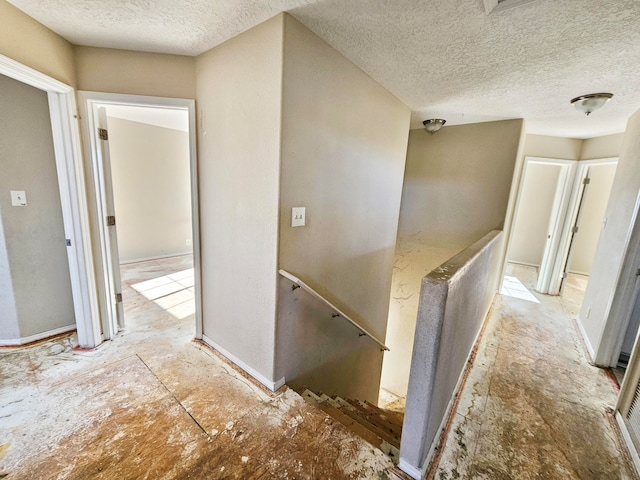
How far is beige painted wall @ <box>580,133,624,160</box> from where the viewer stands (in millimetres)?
3225

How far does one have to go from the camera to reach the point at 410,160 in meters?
3.79

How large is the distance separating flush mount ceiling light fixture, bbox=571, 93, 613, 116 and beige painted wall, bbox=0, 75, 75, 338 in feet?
14.3

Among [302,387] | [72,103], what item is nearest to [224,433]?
[302,387]

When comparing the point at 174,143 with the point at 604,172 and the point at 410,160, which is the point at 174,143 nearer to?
the point at 410,160

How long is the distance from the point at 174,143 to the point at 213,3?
4271 millimetres

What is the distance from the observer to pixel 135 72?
192cm

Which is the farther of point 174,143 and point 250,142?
point 174,143

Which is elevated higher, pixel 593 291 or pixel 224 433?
pixel 593 291

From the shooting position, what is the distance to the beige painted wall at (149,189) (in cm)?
432

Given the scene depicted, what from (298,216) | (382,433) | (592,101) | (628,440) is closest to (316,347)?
(382,433)

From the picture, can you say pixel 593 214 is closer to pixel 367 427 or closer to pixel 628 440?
pixel 628 440

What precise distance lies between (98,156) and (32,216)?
709 mm

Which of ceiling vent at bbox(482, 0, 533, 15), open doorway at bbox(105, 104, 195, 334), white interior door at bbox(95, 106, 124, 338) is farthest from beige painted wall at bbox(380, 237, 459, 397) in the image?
white interior door at bbox(95, 106, 124, 338)

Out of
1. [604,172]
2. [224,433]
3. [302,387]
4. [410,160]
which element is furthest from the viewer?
[604,172]
